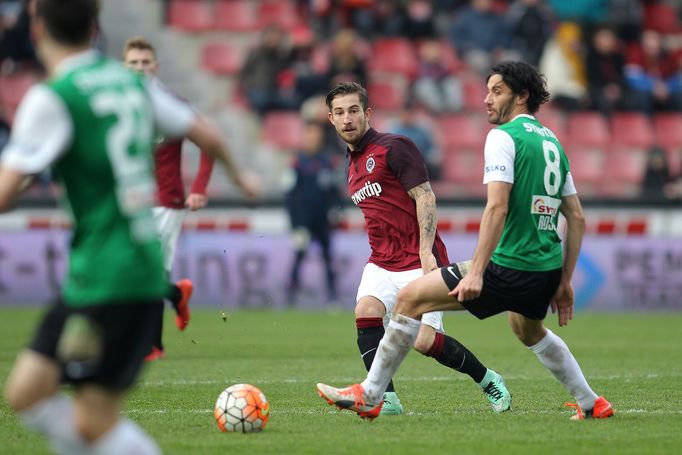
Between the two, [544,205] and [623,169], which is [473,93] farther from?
[544,205]

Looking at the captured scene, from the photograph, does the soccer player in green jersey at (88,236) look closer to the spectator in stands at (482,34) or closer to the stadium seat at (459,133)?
the stadium seat at (459,133)

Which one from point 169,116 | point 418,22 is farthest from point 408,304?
point 418,22

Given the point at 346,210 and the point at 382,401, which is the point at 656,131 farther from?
the point at 382,401

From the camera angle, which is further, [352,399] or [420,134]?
[420,134]

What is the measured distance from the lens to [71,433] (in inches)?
186

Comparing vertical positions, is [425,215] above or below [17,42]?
below

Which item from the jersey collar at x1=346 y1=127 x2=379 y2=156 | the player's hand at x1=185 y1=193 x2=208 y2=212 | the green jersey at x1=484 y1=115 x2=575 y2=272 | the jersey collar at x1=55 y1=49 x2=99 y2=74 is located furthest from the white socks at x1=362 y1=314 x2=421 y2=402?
the player's hand at x1=185 y1=193 x2=208 y2=212

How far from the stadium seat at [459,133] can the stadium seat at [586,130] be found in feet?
5.39

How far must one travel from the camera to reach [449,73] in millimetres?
21812

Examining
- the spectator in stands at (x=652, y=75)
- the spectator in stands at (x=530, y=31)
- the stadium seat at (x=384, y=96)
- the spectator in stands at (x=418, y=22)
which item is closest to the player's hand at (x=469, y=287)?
the stadium seat at (x=384, y=96)

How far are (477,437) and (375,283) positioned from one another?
1.66m

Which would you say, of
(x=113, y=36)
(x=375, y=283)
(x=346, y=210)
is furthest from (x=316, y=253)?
(x=375, y=283)

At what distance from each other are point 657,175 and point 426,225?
13.6 metres

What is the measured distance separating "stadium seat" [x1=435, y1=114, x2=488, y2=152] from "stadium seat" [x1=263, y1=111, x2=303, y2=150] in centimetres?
250
